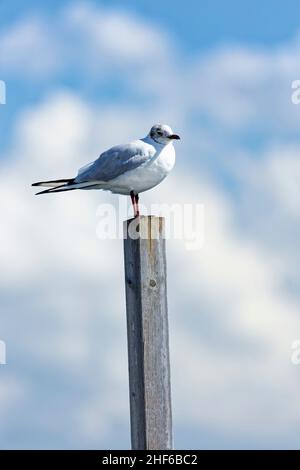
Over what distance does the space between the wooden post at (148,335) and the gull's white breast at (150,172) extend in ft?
5.42

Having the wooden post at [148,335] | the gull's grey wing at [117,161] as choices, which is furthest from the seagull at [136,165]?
the wooden post at [148,335]

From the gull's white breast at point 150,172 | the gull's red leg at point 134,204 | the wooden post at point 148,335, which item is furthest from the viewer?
the gull's white breast at point 150,172

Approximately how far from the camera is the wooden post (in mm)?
5812

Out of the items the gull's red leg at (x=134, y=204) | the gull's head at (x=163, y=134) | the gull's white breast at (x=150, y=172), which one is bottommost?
the gull's red leg at (x=134, y=204)

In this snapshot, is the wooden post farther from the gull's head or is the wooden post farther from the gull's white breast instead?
the gull's head

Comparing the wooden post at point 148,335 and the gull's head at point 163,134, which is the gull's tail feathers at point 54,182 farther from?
the wooden post at point 148,335

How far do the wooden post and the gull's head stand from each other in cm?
182

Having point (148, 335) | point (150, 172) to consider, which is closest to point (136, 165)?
point (150, 172)

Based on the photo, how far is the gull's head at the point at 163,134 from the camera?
7.77 meters

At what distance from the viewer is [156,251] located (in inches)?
238

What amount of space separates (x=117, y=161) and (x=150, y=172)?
0.37 metres
